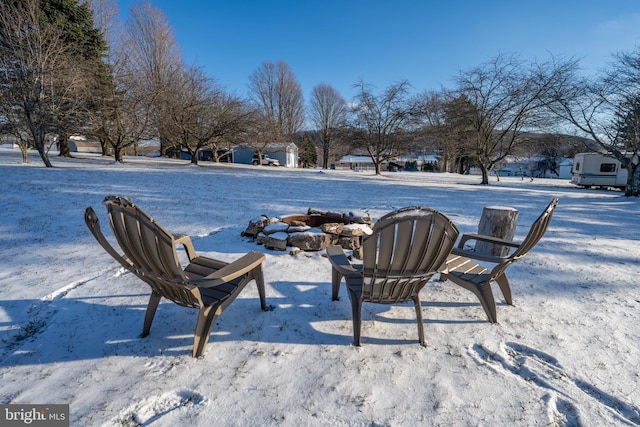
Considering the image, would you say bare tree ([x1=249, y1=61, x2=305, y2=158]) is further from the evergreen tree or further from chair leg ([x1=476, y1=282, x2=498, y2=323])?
chair leg ([x1=476, y1=282, x2=498, y2=323])

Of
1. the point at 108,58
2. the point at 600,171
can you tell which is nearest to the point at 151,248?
the point at 108,58

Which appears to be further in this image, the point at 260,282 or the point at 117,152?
the point at 117,152

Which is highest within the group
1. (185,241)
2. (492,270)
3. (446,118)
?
(446,118)

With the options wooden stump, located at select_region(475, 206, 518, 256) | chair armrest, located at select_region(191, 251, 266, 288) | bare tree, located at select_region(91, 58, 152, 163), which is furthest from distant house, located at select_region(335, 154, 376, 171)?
chair armrest, located at select_region(191, 251, 266, 288)

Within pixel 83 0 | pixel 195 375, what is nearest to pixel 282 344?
pixel 195 375

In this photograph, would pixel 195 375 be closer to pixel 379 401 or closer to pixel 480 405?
pixel 379 401

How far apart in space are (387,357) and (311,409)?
67 cm

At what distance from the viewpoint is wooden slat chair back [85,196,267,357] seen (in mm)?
1735

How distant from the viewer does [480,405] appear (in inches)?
63.9

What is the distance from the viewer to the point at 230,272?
2.12 meters

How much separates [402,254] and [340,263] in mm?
643

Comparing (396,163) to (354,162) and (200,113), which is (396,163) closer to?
(354,162)

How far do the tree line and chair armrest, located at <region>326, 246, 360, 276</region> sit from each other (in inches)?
540

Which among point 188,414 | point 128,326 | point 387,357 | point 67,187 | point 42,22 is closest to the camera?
point 188,414
